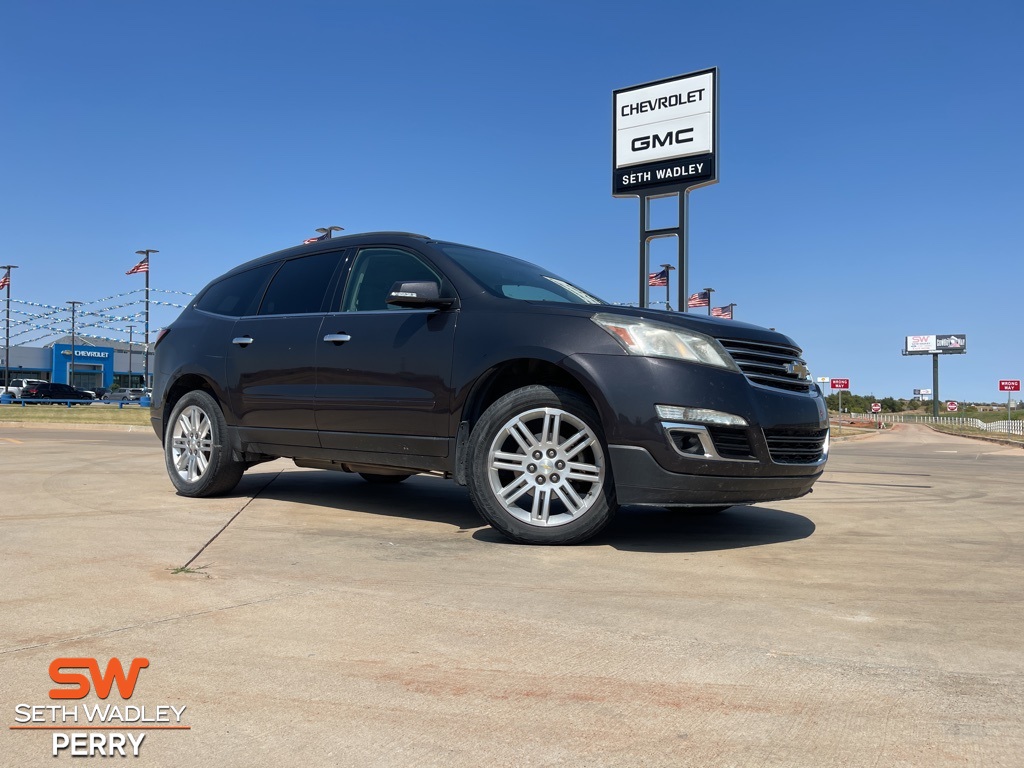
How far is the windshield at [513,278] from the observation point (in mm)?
5029

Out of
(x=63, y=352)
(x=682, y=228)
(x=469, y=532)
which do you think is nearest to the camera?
(x=469, y=532)

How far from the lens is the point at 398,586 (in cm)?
334

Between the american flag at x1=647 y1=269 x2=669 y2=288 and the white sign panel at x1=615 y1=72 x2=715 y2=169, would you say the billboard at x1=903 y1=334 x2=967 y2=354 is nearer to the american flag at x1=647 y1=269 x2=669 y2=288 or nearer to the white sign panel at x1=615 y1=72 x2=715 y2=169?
the american flag at x1=647 y1=269 x2=669 y2=288

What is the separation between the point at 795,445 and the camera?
4.46 m

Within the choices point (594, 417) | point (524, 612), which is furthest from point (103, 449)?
point (524, 612)

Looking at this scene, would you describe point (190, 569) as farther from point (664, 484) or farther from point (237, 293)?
point (237, 293)

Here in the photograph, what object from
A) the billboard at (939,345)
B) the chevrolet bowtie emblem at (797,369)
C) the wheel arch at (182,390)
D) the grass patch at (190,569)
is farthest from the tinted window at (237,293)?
the billboard at (939,345)

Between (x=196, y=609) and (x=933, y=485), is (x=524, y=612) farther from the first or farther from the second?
(x=933, y=485)

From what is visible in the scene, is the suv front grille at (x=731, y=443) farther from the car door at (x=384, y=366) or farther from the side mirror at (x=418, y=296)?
the side mirror at (x=418, y=296)

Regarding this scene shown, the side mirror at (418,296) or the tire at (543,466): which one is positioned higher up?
the side mirror at (418,296)

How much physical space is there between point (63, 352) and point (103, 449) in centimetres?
7655

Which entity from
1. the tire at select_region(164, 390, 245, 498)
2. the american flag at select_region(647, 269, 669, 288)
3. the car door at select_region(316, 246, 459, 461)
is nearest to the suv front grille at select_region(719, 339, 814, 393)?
the car door at select_region(316, 246, 459, 461)

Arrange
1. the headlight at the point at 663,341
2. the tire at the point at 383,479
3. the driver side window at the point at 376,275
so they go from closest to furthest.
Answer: the headlight at the point at 663,341, the driver side window at the point at 376,275, the tire at the point at 383,479

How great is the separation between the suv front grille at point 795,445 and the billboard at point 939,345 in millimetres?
139983
